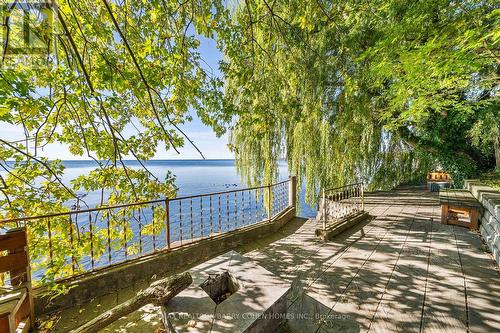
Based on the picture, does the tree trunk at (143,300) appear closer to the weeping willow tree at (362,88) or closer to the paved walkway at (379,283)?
the paved walkway at (379,283)

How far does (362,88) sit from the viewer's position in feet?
18.7

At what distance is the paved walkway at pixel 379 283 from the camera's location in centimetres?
203

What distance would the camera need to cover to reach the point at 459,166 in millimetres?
7605

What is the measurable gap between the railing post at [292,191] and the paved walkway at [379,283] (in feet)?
5.39

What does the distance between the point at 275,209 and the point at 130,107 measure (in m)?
4.33

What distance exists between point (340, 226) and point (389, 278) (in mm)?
1784

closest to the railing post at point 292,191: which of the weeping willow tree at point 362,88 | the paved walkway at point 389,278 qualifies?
the weeping willow tree at point 362,88

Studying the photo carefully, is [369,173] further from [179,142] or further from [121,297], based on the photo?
[121,297]

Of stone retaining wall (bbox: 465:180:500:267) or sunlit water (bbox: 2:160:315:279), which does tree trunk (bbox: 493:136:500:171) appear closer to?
stone retaining wall (bbox: 465:180:500:267)

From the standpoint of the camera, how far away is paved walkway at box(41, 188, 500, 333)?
2031 millimetres

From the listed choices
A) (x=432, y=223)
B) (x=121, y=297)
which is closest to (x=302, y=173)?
(x=432, y=223)

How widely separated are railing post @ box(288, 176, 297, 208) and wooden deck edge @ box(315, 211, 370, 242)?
5.28ft

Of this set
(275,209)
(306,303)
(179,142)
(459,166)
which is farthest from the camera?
(459,166)

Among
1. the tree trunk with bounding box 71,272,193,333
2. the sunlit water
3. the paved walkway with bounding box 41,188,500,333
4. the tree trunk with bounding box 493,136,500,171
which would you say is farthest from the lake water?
the tree trunk with bounding box 493,136,500,171
